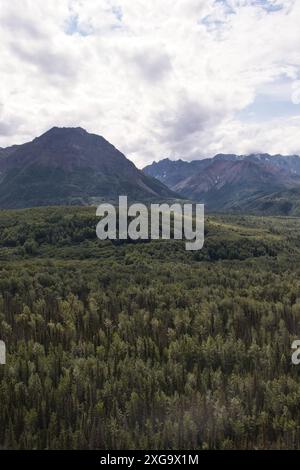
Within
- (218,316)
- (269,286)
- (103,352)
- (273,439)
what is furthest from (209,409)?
(269,286)

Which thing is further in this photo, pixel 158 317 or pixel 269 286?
pixel 269 286

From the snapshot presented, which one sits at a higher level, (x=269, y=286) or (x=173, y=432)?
(x=269, y=286)

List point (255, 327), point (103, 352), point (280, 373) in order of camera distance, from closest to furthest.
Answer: point (280, 373), point (103, 352), point (255, 327)
